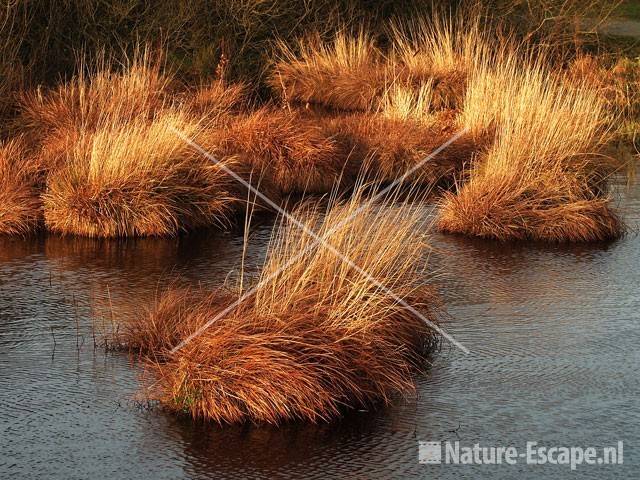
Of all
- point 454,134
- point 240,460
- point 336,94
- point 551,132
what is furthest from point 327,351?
point 336,94

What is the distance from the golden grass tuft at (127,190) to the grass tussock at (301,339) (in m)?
3.19

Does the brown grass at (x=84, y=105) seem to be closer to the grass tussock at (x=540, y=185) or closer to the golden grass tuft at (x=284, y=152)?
the golden grass tuft at (x=284, y=152)

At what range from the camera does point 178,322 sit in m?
7.58

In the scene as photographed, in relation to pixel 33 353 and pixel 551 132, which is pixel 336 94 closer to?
pixel 551 132

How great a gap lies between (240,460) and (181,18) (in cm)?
1384

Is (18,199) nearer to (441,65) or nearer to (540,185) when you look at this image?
(540,185)

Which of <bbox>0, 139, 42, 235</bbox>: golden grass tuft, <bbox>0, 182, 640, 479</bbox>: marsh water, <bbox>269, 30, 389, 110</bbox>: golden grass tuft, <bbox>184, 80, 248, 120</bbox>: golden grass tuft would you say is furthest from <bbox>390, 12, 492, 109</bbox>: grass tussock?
<bbox>0, 182, 640, 479</bbox>: marsh water

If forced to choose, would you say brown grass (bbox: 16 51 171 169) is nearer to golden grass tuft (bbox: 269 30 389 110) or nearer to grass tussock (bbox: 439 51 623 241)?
golden grass tuft (bbox: 269 30 389 110)

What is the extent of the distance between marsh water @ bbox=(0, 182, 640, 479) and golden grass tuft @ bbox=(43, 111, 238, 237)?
69 centimetres

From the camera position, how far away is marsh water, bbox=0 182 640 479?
6.07m

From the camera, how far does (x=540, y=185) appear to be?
37.7 feet

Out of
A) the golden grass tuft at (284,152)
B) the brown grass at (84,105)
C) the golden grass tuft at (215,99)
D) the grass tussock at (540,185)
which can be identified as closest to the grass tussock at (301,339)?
the grass tussock at (540,185)

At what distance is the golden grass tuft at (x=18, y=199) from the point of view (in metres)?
11.2

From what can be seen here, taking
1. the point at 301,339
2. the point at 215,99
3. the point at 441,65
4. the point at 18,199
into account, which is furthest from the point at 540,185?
the point at 441,65
